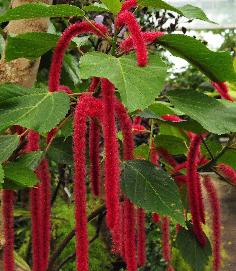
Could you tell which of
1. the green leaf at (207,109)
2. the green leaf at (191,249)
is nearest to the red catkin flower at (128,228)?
the green leaf at (207,109)

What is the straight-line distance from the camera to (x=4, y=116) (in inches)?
28.3

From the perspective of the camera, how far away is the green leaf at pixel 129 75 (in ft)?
2.00

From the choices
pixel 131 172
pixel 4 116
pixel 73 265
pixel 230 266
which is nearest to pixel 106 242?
pixel 73 265

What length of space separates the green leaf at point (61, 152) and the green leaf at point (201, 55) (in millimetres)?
326

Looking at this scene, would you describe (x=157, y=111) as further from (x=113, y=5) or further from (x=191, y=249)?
(x=191, y=249)

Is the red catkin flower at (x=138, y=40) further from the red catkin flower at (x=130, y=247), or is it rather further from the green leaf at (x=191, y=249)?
the green leaf at (x=191, y=249)

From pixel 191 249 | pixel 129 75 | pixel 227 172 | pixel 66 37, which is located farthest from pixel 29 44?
pixel 191 249

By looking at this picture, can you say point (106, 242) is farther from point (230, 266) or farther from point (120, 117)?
point (120, 117)

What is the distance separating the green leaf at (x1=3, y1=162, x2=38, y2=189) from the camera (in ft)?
2.37

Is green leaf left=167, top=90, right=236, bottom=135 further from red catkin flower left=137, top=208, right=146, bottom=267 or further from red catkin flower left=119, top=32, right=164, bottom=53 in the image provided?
red catkin flower left=137, top=208, right=146, bottom=267

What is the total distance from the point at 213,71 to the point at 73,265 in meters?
2.00

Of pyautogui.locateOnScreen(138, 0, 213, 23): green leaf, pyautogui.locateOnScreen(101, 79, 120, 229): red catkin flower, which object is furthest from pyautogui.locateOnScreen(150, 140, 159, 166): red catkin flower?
pyautogui.locateOnScreen(101, 79, 120, 229): red catkin flower

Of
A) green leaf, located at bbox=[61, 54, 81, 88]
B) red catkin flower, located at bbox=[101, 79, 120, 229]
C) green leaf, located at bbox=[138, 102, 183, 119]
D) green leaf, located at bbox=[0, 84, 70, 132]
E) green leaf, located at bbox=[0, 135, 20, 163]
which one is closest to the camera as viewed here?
red catkin flower, located at bbox=[101, 79, 120, 229]

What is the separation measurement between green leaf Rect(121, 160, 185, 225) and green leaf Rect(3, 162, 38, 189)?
0.16 m
